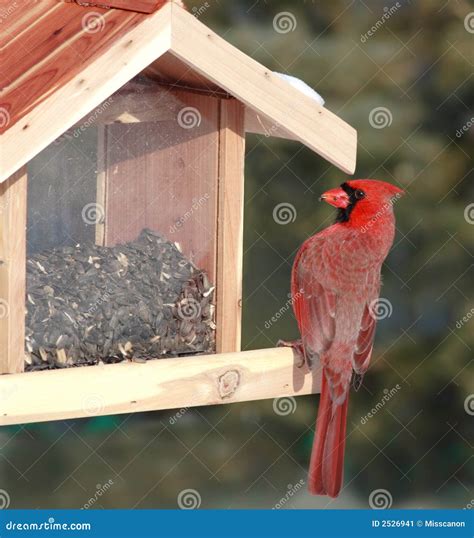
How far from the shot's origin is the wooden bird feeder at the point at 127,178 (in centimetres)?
311

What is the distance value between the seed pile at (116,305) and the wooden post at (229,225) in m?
0.04

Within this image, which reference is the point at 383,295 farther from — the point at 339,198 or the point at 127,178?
the point at 127,178

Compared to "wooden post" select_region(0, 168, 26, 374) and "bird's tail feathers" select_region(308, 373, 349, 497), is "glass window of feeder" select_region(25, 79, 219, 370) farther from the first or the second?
"bird's tail feathers" select_region(308, 373, 349, 497)

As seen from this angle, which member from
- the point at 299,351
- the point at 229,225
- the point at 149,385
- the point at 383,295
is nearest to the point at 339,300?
the point at 299,351

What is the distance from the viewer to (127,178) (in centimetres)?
359

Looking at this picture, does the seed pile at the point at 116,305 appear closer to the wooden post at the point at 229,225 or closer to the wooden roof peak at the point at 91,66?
the wooden post at the point at 229,225

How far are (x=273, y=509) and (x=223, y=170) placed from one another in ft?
7.66

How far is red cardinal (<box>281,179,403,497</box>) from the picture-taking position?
3822mm

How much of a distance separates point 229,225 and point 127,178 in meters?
0.32

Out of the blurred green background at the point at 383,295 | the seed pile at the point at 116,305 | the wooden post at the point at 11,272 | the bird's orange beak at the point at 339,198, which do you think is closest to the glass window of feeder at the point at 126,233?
the seed pile at the point at 116,305

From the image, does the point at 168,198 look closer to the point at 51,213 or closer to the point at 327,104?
the point at 51,213

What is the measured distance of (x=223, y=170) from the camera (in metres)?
3.65

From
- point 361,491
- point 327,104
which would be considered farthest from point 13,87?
point 361,491

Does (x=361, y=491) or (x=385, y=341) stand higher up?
(x=385, y=341)
